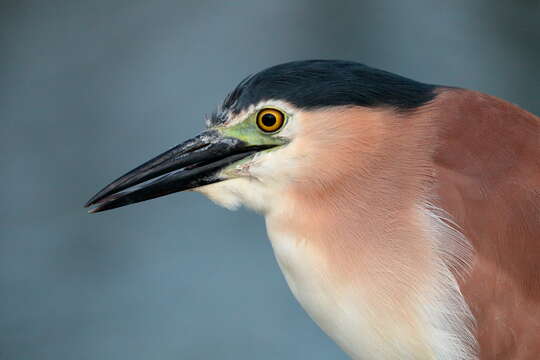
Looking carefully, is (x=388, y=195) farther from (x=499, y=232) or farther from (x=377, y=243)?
(x=499, y=232)

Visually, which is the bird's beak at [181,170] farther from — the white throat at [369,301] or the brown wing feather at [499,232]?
the brown wing feather at [499,232]

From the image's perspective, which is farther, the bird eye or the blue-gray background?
the blue-gray background

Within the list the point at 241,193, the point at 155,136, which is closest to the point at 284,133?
the point at 241,193

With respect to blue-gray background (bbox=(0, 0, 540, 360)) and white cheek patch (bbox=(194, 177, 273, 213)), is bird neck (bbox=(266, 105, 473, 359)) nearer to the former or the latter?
white cheek patch (bbox=(194, 177, 273, 213))

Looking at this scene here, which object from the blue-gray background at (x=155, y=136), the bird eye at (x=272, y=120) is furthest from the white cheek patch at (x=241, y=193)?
the blue-gray background at (x=155, y=136)

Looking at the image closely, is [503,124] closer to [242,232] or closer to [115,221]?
[242,232]

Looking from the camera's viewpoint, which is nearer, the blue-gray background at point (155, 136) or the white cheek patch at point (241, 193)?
the white cheek patch at point (241, 193)

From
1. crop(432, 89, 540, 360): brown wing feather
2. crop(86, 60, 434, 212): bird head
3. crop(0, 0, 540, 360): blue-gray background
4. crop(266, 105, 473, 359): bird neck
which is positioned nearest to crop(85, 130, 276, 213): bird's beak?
crop(86, 60, 434, 212): bird head
